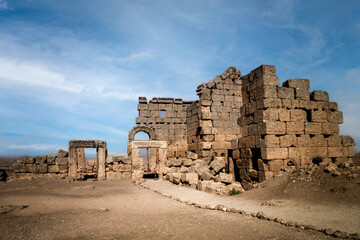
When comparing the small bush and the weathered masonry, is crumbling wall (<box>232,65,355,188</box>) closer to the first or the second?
the weathered masonry

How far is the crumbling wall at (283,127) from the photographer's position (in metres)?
8.59

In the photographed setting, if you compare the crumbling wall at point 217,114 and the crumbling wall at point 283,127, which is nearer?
the crumbling wall at point 283,127

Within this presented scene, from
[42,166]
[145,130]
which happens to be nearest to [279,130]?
[145,130]

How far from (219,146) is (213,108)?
2364mm

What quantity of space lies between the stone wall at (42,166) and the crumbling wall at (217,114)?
311 inches

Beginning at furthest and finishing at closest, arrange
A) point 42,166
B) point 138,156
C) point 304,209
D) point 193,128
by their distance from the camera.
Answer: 1. point 193,128
2. point 138,156
3. point 42,166
4. point 304,209

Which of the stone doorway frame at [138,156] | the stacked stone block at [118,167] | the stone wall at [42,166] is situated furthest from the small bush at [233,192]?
the stone wall at [42,166]

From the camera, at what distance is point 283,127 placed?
873 centimetres

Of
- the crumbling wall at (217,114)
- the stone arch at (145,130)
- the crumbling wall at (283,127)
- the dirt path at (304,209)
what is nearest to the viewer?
the dirt path at (304,209)

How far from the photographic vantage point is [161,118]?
1756 centimetres

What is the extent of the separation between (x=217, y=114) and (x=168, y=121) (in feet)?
14.5

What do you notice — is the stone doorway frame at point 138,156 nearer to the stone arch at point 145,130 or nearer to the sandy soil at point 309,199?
the stone arch at point 145,130

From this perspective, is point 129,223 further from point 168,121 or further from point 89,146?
point 168,121

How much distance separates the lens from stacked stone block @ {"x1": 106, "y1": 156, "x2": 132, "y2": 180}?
14.1 metres
